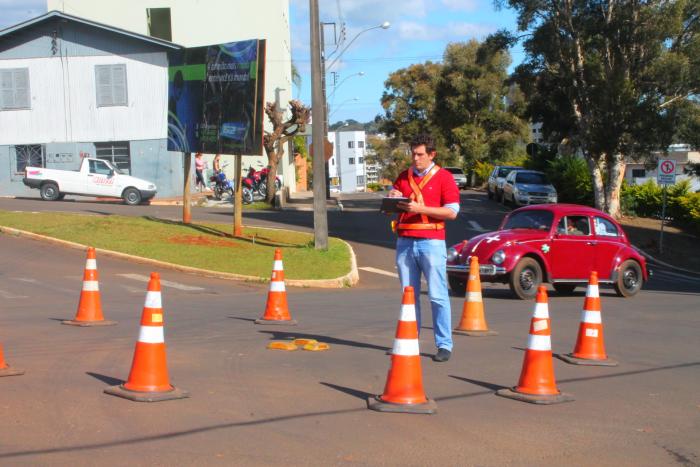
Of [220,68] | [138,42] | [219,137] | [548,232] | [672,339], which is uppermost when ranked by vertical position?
[138,42]

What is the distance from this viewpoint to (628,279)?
1661 cm

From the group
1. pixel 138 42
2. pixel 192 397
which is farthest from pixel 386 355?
pixel 138 42

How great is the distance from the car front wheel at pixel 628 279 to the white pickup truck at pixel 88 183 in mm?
21944

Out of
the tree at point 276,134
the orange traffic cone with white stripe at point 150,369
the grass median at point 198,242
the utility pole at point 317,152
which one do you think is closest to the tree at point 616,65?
the tree at point 276,134

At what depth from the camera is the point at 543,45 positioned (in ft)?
110

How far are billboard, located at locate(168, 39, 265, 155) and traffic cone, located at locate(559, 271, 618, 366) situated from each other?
13.8 meters

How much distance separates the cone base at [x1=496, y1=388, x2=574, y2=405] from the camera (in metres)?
6.90

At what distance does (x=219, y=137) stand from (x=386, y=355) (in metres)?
15.3

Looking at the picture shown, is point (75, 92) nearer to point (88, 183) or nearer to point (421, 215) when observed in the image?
point (88, 183)

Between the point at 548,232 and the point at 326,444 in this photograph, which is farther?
the point at 548,232

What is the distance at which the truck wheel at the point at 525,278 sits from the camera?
Answer: 599 inches

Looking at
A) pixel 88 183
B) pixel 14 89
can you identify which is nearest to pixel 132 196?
pixel 88 183

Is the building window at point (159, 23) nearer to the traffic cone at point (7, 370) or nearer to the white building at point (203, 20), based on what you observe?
the white building at point (203, 20)

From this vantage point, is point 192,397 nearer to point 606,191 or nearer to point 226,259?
point 226,259
